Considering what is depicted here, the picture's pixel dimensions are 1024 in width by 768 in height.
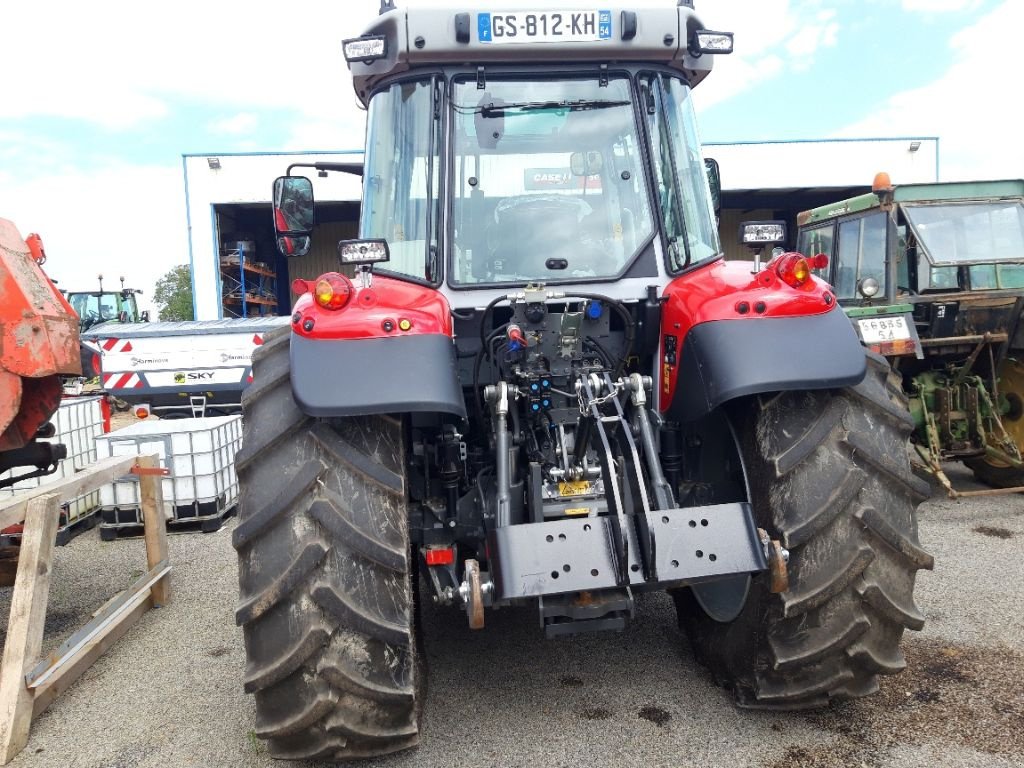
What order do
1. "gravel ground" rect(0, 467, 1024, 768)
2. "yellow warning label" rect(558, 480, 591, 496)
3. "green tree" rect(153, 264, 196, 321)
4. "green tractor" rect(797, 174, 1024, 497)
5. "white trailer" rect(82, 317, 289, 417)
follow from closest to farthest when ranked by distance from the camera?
"gravel ground" rect(0, 467, 1024, 768) → "yellow warning label" rect(558, 480, 591, 496) → "green tractor" rect(797, 174, 1024, 497) → "white trailer" rect(82, 317, 289, 417) → "green tree" rect(153, 264, 196, 321)

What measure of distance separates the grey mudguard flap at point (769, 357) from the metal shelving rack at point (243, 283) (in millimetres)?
17806

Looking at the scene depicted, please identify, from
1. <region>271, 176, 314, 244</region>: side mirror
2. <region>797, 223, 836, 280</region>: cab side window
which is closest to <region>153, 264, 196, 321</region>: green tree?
<region>797, 223, 836, 280</region>: cab side window

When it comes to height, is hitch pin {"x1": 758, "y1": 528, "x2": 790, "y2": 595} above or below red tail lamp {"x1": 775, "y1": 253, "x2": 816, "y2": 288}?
below

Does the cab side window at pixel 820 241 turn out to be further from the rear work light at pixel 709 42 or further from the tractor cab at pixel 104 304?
the tractor cab at pixel 104 304

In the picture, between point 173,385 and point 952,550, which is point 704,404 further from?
point 173,385

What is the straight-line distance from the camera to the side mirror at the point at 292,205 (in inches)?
133

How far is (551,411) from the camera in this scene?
108 inches

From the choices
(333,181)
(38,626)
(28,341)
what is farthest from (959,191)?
(333,181)

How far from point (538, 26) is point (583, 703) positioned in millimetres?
2571

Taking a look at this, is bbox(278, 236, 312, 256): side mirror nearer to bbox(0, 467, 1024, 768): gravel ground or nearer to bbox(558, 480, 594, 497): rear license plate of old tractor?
bbox(558, 480, 594, 497): rear license plate of old tractor

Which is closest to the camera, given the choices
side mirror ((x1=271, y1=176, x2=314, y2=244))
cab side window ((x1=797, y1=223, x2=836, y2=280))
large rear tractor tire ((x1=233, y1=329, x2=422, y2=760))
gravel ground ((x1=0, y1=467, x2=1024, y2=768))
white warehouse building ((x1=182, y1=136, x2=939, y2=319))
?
large rear tractor tire ((x1=233, y1=329, x2=422, y2=760))

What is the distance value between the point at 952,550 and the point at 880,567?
278 centimetres

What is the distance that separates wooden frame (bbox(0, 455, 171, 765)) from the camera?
9.59 ft

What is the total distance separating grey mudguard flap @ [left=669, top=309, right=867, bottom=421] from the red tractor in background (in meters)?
3.00
